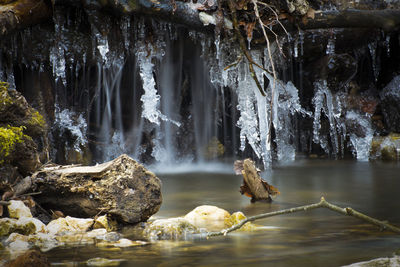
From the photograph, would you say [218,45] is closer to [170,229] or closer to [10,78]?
[10,78]

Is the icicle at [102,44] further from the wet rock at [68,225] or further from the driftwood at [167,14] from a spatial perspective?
the wet rock at [68,225]

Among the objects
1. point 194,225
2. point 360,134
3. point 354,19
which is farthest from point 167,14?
point 360,134

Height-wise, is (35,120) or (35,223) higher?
(35,120)

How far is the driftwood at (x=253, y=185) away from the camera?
13.3ft

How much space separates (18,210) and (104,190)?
0.58 m

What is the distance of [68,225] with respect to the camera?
Answer: 2973 millimetres

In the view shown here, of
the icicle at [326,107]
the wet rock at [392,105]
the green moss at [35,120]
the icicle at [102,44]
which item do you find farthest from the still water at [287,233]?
the wet rock at [392,105]

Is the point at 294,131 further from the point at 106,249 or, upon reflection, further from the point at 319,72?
the point at 106,249

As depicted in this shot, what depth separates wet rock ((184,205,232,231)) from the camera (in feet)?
10.4

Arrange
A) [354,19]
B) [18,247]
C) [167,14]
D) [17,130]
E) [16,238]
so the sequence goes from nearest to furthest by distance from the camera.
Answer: [18,247] < [16,238] < [17,130] < [167,14] < [354,19]

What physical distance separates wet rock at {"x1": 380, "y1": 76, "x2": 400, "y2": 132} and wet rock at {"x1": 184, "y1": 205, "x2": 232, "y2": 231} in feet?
22.4

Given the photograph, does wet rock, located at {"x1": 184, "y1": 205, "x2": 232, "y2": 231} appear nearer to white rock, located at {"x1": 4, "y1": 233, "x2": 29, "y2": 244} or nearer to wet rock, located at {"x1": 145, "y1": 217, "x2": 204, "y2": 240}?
wet rock, located at {"x1": 145, "y1": 217, "x2": 204, "y2": 240}

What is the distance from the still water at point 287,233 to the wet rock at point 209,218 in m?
0.26

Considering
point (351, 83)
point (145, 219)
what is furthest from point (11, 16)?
point (351, 83)
